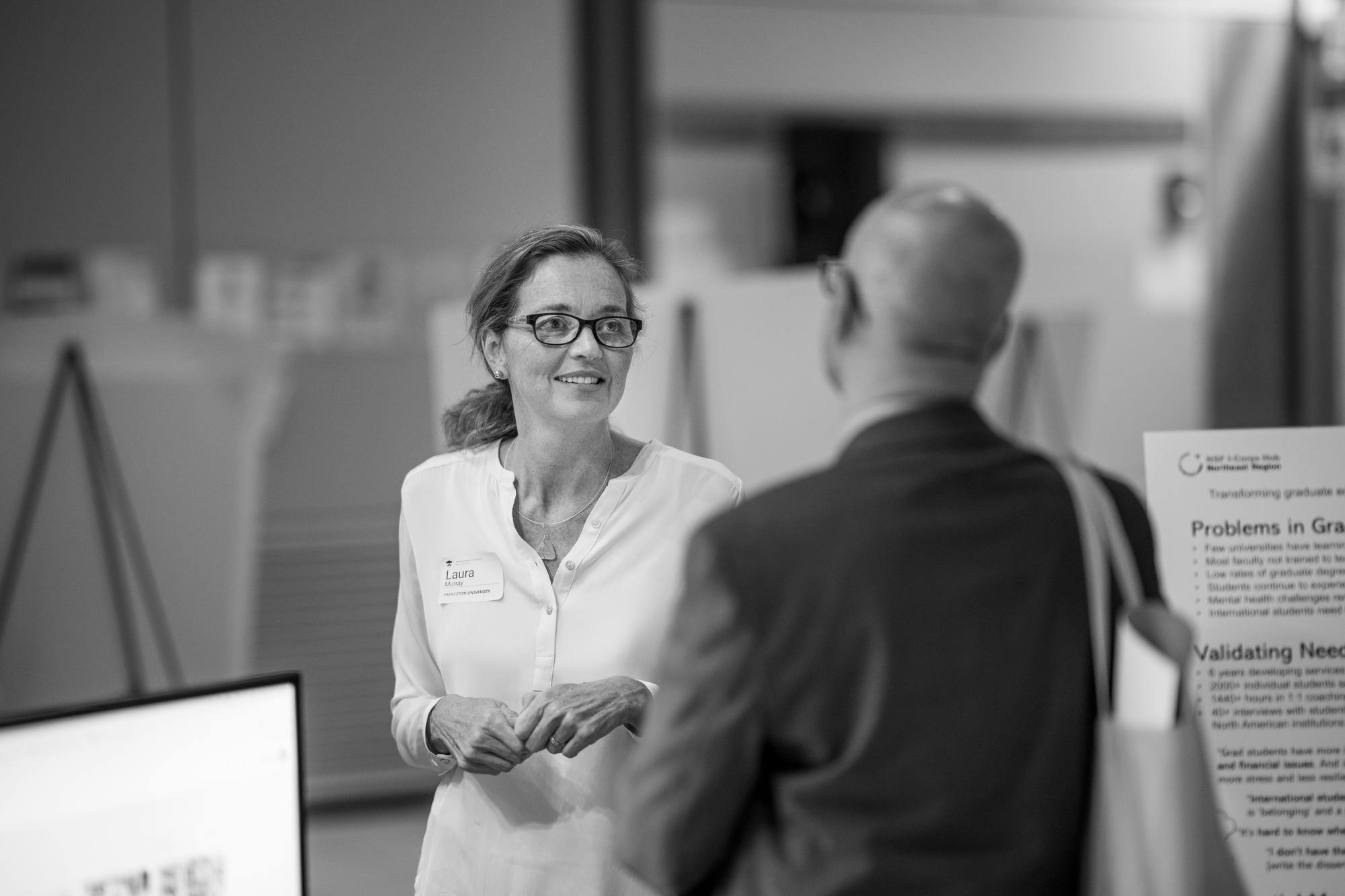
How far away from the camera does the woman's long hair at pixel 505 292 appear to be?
56.9 inches

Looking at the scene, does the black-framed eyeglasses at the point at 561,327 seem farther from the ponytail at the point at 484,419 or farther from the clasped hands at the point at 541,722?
the clasped hands at the point at 541,722

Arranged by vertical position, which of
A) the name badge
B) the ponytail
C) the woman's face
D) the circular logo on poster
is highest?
the woman's face

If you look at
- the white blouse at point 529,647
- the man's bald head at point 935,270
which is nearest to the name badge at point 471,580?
the white blouse at point 529,647

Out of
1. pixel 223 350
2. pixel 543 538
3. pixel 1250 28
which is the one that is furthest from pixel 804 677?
pixel 1250 28

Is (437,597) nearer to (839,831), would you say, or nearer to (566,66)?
(839,831)

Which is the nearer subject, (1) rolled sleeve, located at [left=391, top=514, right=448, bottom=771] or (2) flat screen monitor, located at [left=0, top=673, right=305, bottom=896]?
(2) flat screen monitor, located at [left=0, top=673, right=305, bottom=896]

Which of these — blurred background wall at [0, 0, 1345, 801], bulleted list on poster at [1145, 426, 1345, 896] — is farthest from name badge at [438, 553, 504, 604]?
blurred background wall at [0, 0, 1345, 801]

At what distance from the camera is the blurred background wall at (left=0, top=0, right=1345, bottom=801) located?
3361 mm

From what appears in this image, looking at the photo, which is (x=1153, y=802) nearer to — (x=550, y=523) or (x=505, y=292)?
(x=550, y=523)

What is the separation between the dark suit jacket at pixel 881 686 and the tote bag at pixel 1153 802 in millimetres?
27

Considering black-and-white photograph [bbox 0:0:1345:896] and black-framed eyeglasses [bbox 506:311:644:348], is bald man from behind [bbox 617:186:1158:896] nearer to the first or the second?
black-and-white photograph [bbox 0:0:1345:896]

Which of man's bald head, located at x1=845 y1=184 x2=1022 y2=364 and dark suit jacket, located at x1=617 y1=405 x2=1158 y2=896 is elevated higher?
man's bald head, located at x1=845 y1=184 x2=1022 y2=364

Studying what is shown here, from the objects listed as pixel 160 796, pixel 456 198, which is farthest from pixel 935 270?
pixel 456 198

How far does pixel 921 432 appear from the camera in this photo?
1.08 metres
